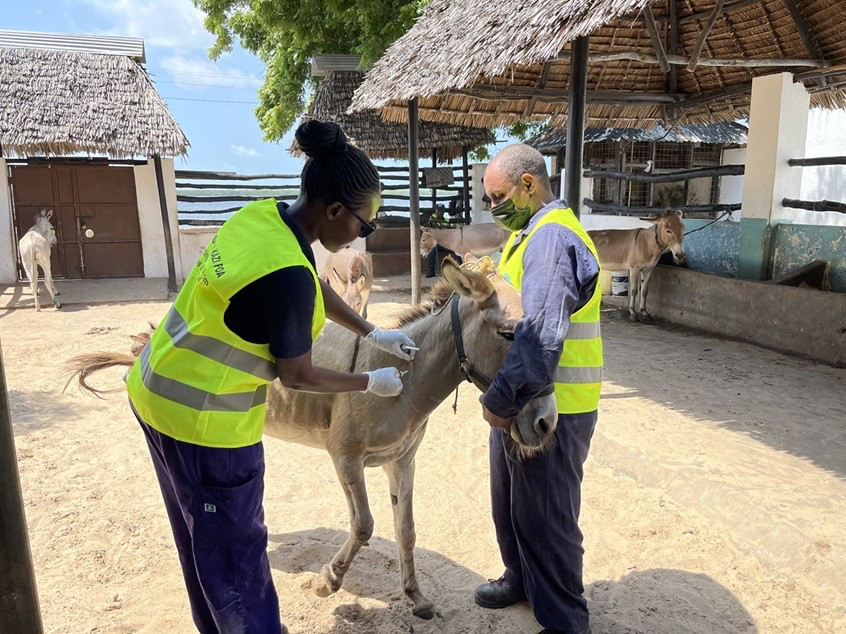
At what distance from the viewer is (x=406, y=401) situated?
2480 mm

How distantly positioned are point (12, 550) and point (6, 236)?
1322 cm

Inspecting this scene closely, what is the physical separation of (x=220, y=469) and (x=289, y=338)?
1.50 ft

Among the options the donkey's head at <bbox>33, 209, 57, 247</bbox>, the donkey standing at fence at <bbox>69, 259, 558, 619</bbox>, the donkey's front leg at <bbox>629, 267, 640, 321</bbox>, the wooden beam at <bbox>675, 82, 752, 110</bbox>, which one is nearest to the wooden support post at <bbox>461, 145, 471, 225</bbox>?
the wooden beam at <bbox>675, 82, 752, 110</bbox>

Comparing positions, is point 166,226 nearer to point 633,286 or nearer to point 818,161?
point 633,286

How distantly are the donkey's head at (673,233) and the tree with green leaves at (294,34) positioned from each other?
24.8 ft

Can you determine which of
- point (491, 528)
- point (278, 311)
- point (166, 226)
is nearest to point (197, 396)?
point (278, 311)

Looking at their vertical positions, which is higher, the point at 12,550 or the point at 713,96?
the point at 713,96

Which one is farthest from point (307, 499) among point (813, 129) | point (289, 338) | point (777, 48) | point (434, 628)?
point (813, 129)

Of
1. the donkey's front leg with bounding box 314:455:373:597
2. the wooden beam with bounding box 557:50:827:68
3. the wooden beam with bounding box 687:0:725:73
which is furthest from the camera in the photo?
the wooden beam with bounding box 557:50:827:68

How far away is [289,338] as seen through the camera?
1.61 m

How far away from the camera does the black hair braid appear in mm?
1773

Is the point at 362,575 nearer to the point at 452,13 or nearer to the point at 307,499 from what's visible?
the point at 307,499

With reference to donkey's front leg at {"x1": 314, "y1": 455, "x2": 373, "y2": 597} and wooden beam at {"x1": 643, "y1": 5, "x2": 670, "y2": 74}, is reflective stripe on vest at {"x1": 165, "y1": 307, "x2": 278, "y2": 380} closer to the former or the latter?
donkey's front leg at {"x1": 314, "y1": 455, "x2": 373, "y2": 597}

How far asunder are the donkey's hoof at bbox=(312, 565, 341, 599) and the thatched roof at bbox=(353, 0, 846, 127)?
4.17 metres
